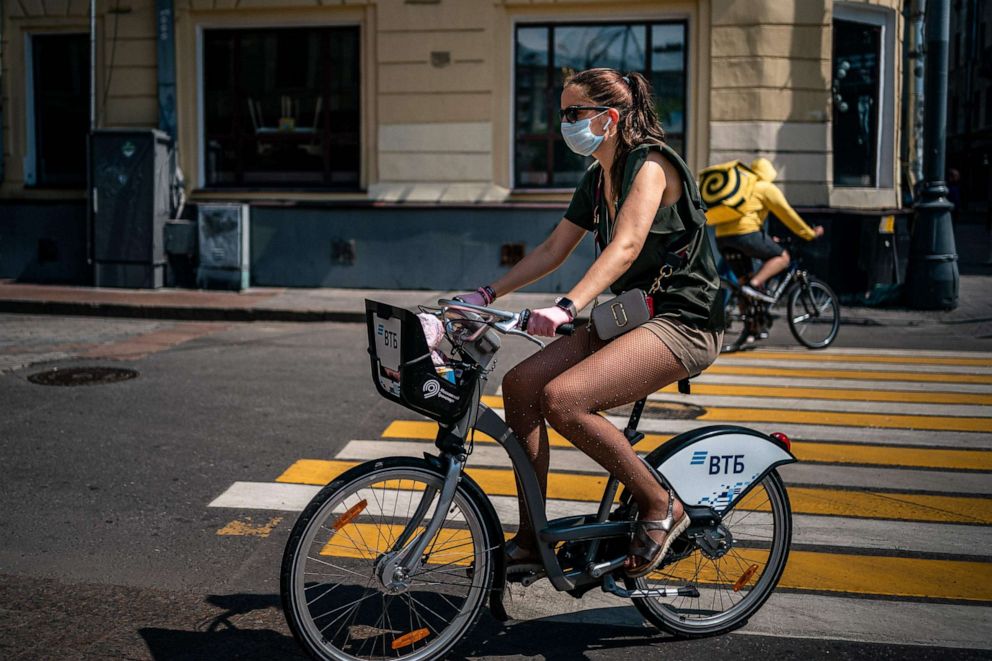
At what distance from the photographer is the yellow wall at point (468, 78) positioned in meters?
14.3

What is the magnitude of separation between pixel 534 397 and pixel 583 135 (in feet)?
2.94

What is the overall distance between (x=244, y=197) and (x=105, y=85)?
2.61 metres

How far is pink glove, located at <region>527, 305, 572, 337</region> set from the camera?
10.6 feet

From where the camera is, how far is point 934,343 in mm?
11266

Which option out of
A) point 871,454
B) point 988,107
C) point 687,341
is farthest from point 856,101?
point 988,107

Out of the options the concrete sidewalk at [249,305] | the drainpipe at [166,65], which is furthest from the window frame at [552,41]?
the drainpipe at [166,65]

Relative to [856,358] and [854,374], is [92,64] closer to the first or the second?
[856,358]

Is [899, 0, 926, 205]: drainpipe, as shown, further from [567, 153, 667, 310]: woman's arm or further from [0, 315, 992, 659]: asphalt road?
[567, 153, 667, 310]: woman's arm

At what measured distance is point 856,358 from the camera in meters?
10.2

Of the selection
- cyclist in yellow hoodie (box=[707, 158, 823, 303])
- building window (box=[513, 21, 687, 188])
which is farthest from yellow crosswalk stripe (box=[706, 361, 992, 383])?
building window (box=[513, 21, 687, 188])

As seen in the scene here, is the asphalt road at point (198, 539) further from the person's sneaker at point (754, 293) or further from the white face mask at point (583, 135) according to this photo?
the person's sneaker at point (754, 293)

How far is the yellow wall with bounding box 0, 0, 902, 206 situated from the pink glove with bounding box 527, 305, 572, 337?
11672mm

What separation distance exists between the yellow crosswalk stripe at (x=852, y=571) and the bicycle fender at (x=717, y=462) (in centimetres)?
27

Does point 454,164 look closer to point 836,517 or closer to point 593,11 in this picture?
point 593,11
